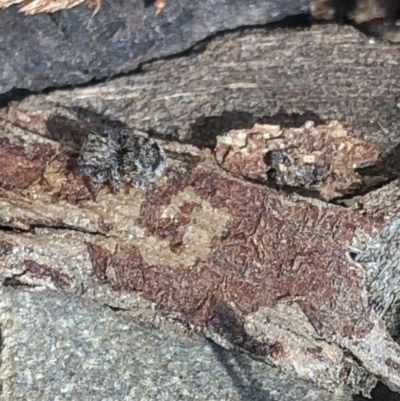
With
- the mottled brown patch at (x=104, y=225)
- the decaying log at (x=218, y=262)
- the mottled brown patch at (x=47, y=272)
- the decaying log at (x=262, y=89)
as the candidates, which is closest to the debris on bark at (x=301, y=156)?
the decaying log at (x=262, y=89)

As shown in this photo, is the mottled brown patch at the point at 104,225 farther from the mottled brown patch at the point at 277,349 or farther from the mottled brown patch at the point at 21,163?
the mottled brown patch at the point at 277,349

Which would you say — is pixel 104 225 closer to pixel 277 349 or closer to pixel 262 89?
pixel 277 349

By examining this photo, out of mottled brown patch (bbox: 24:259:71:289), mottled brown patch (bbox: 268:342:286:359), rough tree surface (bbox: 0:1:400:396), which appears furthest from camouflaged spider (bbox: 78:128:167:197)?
mottled brown patch (bbox: 268:342:286:359)

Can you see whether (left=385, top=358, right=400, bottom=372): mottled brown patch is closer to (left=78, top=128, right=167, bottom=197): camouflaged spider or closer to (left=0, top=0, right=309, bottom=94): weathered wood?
(left=78, top=128, right=167, bottom=197): camouflaged spider

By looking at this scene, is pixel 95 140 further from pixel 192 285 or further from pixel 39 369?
pixel 39 369

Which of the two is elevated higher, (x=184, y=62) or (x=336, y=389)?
(x=184, y=62)

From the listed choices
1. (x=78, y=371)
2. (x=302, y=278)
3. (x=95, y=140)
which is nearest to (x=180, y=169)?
(x=95, y=140)

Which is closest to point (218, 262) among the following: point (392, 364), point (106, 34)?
point (392, 364)
